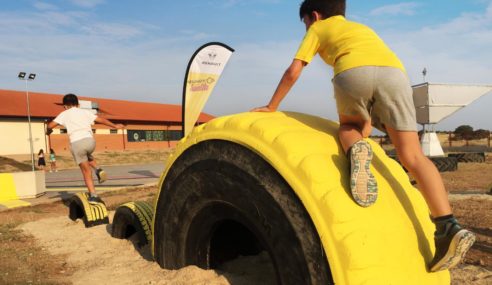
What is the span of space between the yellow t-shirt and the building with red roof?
2887cm

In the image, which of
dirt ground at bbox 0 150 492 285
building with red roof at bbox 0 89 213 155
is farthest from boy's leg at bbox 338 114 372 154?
building with red roof at bbox 0 89 213 155

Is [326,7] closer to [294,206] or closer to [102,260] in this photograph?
[294,206]

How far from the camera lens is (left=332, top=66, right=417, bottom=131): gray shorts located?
234 centimetres

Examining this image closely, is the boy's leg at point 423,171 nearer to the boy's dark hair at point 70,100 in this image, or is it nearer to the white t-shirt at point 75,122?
the white t-shirt at point 75,122

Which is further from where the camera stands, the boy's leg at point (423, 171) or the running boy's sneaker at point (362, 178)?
the boy's leg at point (423, 171)

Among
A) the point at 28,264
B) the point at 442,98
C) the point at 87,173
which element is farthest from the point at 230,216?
the point at 442,98

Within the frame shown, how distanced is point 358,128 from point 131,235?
10.8ft

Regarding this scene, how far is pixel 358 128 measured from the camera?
7.91 ft

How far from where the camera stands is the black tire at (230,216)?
1987mm

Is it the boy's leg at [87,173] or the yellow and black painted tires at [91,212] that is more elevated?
the boy's leg at [87,173]

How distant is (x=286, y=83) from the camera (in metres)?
2.59

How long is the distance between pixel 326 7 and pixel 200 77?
27.9ft

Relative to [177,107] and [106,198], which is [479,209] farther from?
[177,107]

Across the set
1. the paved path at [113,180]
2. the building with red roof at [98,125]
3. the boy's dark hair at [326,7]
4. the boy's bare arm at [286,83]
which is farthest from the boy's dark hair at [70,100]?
the building with red roof at [98,125]
